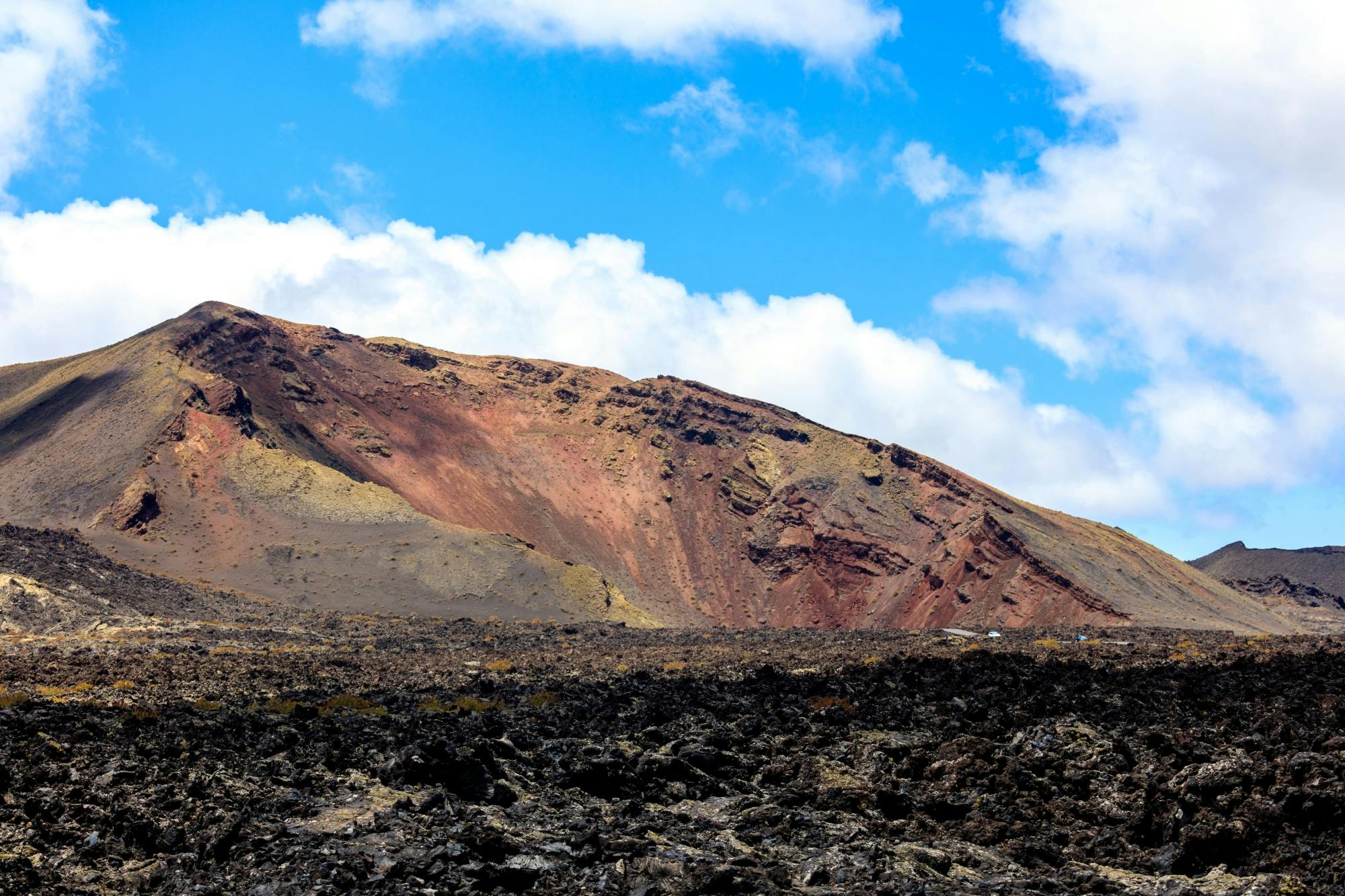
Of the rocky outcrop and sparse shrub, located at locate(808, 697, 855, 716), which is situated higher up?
the rocky outcrop

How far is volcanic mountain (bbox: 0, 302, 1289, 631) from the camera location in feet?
252

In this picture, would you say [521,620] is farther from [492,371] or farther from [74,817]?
[492,371]

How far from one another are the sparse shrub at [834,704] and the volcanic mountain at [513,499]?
4776cm

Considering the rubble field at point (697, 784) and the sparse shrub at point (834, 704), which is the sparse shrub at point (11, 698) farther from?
the sparse shrub at point (834, 704)

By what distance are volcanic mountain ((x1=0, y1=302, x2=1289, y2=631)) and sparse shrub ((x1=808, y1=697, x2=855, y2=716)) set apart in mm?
47760

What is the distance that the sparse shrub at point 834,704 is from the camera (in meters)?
25.0

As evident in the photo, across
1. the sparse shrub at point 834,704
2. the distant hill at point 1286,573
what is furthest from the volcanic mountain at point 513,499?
the sparse shrub at point 834,704

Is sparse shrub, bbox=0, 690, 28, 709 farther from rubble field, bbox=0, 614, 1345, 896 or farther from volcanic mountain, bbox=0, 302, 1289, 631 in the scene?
volcanic mountain, bbox=0, 302, 1289, 631

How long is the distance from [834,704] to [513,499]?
84.7 meters

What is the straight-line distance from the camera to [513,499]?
10781 centimetres

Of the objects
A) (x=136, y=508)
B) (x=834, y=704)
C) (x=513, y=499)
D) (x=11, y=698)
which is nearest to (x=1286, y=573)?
(x=513, y=499)

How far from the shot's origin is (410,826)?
50.9ft

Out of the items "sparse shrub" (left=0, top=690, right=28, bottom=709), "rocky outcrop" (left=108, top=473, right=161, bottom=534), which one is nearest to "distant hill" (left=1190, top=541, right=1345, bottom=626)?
"rocky outcrop" (left=108, top=473, right=161, bottom=534)

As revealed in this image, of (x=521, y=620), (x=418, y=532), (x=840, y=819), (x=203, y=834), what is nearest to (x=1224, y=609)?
(x=521, y=620)
